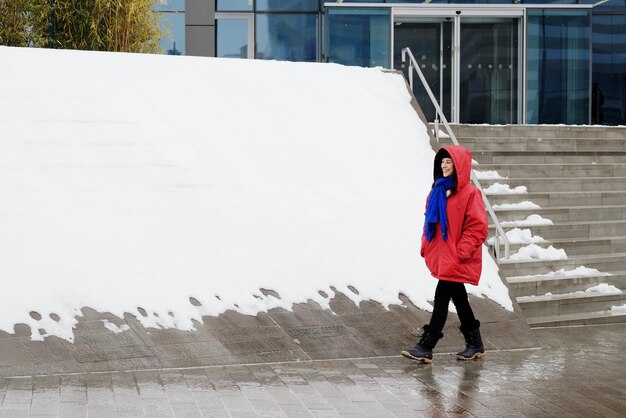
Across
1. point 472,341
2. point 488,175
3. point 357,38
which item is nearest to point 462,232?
point 472,341

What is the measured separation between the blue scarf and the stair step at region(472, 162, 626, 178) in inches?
211

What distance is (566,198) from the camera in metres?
13.7

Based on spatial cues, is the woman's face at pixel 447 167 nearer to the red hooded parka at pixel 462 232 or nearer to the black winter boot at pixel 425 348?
the red hooded parka at pixel 462 232

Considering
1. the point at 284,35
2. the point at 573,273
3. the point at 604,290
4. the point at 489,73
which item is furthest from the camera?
the point at 284,35

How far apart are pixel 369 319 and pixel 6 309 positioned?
3169 mm

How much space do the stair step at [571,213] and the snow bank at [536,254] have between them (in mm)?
758

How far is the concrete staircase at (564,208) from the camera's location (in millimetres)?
11266

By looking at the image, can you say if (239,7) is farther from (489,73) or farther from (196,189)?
(196,189)

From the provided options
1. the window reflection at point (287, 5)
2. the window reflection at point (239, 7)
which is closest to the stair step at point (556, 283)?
the window reflection at point (287, 5)

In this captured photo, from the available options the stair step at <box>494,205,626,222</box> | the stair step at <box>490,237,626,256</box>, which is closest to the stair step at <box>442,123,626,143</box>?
the stair step at <box>494,205,626,222</box>

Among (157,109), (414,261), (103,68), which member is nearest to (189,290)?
(414,261)

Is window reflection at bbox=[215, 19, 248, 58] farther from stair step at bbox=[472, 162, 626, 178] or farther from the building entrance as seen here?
stair step at bbox=[472, 162, 626, 178]

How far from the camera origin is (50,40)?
53.6ft

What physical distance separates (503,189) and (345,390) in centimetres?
655
